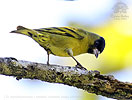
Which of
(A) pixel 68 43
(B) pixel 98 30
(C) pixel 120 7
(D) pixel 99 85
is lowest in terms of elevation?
(D) pixel 99 85

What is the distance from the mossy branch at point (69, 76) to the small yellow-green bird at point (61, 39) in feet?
1.51

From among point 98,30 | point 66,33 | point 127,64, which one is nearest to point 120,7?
point 98,30

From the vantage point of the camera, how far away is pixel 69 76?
10.4ft

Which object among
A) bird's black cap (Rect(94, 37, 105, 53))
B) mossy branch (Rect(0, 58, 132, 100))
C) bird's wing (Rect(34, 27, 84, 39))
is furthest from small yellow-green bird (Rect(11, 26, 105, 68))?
mossy branch (Rect(0, 58, 132, 100))

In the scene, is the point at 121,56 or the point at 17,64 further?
the point at 121,56

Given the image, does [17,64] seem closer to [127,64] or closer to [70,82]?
[70,82]

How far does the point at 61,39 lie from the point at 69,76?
725 millimetres

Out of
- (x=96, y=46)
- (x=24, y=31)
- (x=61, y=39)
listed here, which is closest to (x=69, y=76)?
(x=61, y=39)

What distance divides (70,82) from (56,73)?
0.71ft

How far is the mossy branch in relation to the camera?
2932 millimetres

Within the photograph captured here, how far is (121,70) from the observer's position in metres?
5.71

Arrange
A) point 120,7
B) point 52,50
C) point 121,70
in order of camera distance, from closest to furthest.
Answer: point 52,50, point 121,70, point 120,7

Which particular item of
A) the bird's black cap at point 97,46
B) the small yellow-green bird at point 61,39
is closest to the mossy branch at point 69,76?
the small yellow-green bird at point 61,39

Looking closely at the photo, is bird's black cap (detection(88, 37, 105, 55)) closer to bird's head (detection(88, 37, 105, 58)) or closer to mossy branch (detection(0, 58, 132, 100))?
bird's head (detection(88, 37, 105, 58))
